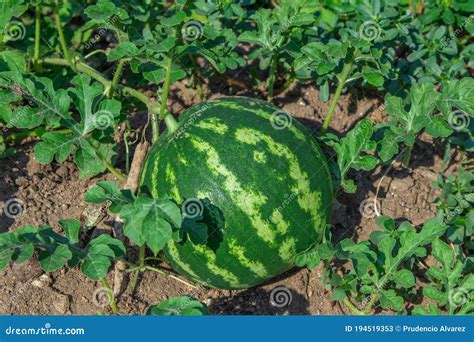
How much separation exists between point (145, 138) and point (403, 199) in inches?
62.8

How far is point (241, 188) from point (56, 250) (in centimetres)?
91

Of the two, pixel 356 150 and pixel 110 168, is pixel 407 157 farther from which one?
pixel 110 168

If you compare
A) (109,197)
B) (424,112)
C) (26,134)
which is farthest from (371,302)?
(26,134)

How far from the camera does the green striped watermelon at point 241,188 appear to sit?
3.76 m

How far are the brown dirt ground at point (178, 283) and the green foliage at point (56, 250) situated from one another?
504mm

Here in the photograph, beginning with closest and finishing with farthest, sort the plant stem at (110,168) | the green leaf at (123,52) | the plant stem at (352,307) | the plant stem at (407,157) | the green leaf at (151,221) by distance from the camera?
the green leaf at (151,221) → the green leaf at (123,52) → the plant stem at (352,307) → the plant stem at (110,168) → the plant stem at (407,157)

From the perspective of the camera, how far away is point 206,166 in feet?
12.4

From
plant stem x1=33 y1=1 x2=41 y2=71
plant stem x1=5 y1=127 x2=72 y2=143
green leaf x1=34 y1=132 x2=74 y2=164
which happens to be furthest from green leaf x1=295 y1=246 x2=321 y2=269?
plant stem x1=33 y1=1 x2=41 y2=71

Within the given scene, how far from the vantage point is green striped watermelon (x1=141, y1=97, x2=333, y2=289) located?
376 centimetres

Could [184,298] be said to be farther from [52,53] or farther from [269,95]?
[52,53]

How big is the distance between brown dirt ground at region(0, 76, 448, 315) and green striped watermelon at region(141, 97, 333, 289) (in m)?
0.28

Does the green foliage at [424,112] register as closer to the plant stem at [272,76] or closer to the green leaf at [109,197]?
the plant stem at [272,76]

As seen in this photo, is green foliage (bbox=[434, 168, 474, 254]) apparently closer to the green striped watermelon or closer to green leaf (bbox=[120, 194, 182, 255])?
the green striped watermelon

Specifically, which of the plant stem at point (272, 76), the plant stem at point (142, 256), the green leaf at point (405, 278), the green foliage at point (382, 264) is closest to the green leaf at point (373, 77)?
the plant stem at point (272, 76)
